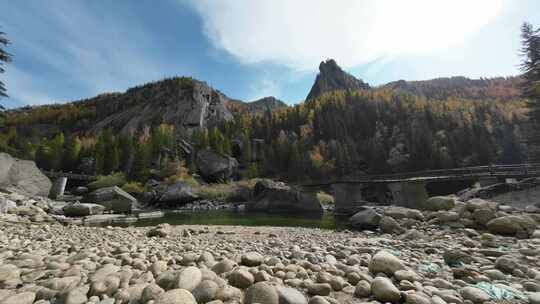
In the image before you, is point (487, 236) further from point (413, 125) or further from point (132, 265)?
point (413, 125)

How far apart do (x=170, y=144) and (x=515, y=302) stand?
7648cm

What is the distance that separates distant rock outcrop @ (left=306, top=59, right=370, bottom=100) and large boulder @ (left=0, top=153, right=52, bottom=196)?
15172 cm

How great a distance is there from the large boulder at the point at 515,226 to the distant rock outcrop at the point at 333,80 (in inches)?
6105

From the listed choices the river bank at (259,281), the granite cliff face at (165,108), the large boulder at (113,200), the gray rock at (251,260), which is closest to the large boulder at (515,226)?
the river bank at (259,281)

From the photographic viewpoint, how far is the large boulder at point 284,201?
3147 centimetres

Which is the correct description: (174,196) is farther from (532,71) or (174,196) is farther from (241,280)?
(532,71)

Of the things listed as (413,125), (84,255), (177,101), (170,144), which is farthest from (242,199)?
(177,101)

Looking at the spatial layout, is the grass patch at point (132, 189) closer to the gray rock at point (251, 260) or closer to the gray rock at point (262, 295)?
the gray rock at point (251, 260)

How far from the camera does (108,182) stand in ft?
165

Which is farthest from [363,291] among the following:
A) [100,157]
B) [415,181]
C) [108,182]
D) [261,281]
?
[100,157]

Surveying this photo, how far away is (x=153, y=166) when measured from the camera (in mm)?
63000

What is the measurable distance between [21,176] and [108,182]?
3508cm

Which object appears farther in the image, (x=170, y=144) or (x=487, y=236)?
(x=170, y=144)

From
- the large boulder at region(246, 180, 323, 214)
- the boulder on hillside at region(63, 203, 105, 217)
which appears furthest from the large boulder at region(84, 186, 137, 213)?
the large boulder at region(246, 180, 323, 214)
